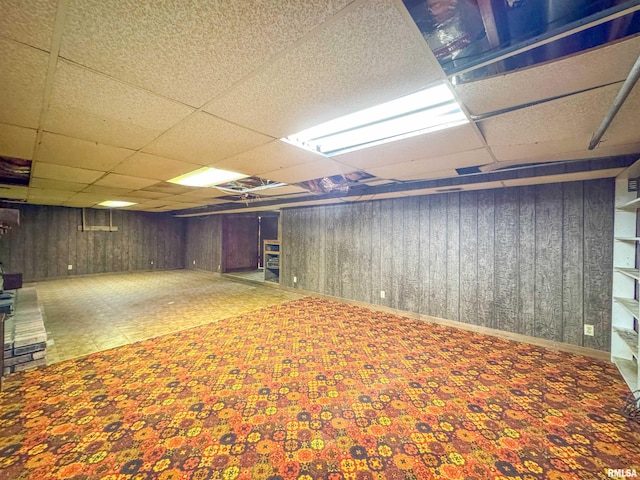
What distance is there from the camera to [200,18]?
2.65 feet

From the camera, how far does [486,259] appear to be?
3.53m

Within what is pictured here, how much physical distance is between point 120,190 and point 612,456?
6272 mm

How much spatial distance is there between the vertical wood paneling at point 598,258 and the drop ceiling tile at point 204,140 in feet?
12.2

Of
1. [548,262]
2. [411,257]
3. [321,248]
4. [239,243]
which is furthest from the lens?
[239,243]

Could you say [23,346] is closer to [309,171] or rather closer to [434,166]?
[309,171]

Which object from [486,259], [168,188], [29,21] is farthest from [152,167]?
[486,259]

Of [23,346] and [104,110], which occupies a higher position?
[104,110]

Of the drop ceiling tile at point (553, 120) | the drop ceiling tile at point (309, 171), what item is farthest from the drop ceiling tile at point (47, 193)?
the drop ceiling tile at point (553, 120)

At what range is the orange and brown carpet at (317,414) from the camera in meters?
1.45

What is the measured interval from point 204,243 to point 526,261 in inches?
352

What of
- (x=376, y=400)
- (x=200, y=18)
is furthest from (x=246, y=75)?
(x=376, y=400)

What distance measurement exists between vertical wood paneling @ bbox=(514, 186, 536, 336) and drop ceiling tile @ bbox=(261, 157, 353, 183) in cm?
244

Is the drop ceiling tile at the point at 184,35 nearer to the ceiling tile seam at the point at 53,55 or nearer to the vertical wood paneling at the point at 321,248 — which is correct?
the ceiling tile seam at the point at 53,55

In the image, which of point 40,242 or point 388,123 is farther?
point 40,242
